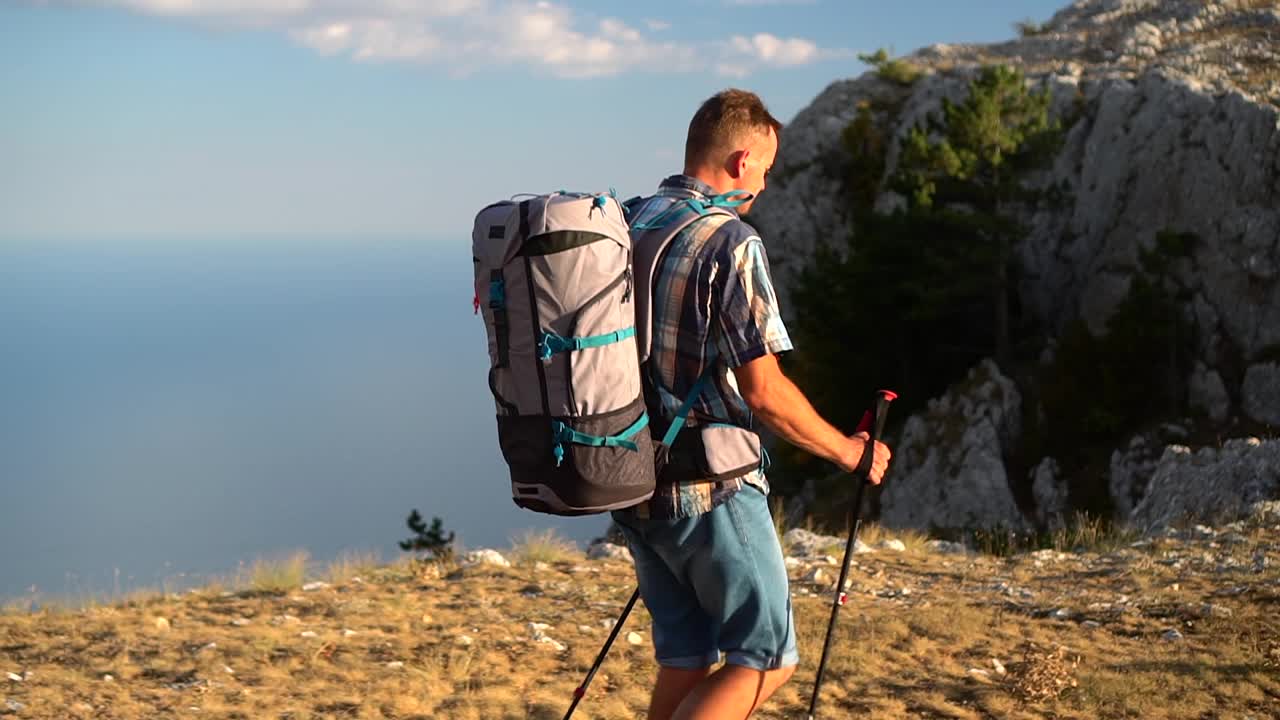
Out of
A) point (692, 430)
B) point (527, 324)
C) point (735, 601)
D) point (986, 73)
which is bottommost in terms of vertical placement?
point (735, 601)

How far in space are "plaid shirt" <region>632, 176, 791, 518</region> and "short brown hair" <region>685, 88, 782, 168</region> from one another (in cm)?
12

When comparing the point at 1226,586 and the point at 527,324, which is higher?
the point at 527,324

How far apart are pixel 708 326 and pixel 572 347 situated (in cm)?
42

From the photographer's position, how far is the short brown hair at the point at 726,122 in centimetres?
332

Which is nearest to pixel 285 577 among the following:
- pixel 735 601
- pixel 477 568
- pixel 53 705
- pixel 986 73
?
pixel 477 568

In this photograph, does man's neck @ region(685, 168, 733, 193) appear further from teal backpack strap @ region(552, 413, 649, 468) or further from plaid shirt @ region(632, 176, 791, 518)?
teal backpack strap @ region(552, 413, 649, 468)

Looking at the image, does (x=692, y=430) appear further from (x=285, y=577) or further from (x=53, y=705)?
(x=285, y=577)

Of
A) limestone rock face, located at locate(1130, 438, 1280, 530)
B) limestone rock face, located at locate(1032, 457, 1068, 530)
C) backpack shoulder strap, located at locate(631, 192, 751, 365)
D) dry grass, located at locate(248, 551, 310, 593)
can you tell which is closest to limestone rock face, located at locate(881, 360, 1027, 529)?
limestone rock face, located at locate(1032, 457, 1068, 530)

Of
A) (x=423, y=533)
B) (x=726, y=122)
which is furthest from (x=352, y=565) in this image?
(x=423, y=533)

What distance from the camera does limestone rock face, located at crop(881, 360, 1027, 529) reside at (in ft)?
88.9

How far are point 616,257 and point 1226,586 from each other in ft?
22.3

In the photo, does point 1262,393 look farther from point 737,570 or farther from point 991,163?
point 737,570

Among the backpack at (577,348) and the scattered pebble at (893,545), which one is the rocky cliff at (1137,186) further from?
the backpack at (577,348)

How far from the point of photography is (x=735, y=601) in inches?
129
